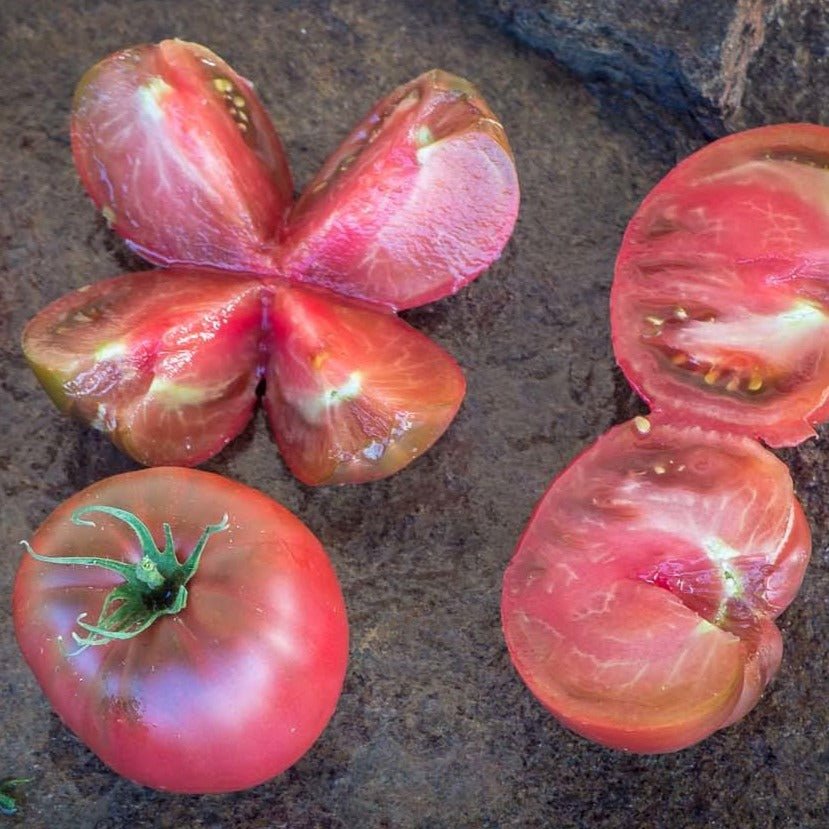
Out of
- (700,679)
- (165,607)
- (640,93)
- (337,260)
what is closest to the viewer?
(165,607)

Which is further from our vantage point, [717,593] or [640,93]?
[640,93]

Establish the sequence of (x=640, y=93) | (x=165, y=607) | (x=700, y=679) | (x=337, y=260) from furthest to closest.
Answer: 1. (x=640, y=93)
2. (x=337, y=260)
3. (x=700, y=679)
4. (x=165, y=607)

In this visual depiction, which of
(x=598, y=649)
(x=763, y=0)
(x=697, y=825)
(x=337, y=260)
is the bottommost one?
(x=697, y=825)

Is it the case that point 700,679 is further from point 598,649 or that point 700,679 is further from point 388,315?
point 388,315

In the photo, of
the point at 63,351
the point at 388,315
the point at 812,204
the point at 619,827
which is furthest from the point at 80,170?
the point at 619,827

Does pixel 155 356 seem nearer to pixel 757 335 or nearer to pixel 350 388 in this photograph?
pixel 350 388

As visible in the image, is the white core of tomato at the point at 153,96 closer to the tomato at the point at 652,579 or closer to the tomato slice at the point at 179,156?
the tomato slice at the point at 179,156

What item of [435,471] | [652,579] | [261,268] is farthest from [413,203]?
[652,579]
